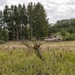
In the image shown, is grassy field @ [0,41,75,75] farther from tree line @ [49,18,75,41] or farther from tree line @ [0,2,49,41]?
tree line @ [0,2,49,41]

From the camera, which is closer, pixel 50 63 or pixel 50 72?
pixel 50 72

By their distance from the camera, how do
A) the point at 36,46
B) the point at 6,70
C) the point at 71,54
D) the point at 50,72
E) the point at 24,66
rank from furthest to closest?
the point at 71,54, the point at 36,46, the point at 24,66, the point at 6,70, the point at 50,72

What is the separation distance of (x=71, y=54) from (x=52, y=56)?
687 mm

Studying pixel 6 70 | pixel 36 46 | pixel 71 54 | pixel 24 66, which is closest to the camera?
pixel 6 70

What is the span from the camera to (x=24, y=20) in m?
70.4

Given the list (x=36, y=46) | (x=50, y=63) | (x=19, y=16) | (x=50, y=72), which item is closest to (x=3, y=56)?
(x=36, y=46)

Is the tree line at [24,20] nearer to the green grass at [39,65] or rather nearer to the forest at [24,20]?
the forest at [24,20]

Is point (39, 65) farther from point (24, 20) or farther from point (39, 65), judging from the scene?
point (24, 20)

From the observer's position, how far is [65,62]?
766cm

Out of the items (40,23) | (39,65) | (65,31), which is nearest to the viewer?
(39,65)

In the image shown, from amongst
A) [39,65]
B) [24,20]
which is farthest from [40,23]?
[39,65]

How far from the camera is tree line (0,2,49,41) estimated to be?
68375 millimetres

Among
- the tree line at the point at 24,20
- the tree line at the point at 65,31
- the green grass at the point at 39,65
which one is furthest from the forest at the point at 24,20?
the green grass at the point at 39,65

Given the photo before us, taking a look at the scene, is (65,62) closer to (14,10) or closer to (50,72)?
(50,72)
